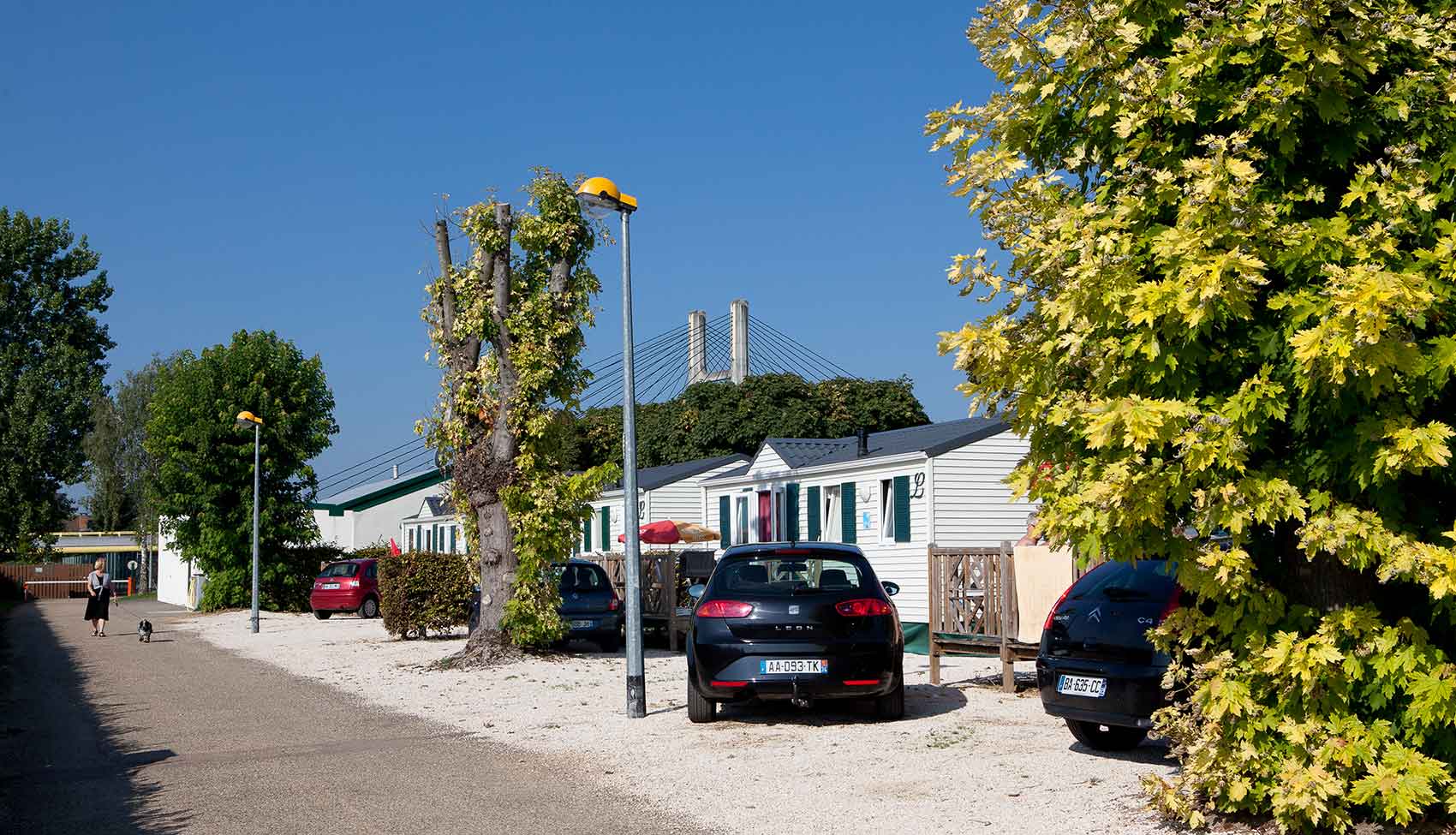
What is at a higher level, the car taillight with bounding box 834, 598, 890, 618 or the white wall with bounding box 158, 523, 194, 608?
the car taillight with bounding box 834, 598, 890, 618

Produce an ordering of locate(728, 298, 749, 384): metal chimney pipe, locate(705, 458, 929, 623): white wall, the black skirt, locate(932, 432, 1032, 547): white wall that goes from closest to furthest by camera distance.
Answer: locate(932, 432, 1032, 547): white wall < locate(705, 458, 929, 623): white wall < the black skirt < locate(728, 298, 749, 384): metal chimney pipe

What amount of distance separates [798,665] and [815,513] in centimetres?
1871

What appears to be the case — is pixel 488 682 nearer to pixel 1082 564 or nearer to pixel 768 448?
pixel 1082 564

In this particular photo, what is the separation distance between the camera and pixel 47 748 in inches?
460

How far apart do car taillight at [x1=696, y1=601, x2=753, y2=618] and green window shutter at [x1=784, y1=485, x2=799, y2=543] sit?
61.0 ft

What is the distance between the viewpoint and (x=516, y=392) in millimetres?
19438

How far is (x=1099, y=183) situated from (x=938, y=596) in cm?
866

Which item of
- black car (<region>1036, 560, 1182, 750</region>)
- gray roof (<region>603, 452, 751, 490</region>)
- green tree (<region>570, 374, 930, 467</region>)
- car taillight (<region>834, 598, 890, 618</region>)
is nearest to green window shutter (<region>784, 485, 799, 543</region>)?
gray roof (<region>603, 452, 751, 490</region>)

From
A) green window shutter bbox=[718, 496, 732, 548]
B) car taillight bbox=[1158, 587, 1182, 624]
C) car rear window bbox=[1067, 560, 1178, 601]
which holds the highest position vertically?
green window shutter bbox=[718, 496, 732, 548]

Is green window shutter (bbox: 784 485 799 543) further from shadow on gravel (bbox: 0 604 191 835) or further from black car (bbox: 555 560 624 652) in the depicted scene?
shadow on gravel (bbox: 0 604 191 835)

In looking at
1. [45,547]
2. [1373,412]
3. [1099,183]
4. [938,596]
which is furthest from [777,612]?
[45,547]

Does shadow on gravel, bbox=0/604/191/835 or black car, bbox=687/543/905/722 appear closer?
shadow on gravel, bbox=0/604/191/835

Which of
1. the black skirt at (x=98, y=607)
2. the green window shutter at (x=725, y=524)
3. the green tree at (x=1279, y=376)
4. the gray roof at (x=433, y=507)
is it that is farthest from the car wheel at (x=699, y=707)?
the gray roof at (x=433, y=507)

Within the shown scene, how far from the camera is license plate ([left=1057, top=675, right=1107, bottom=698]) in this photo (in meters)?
9.17
